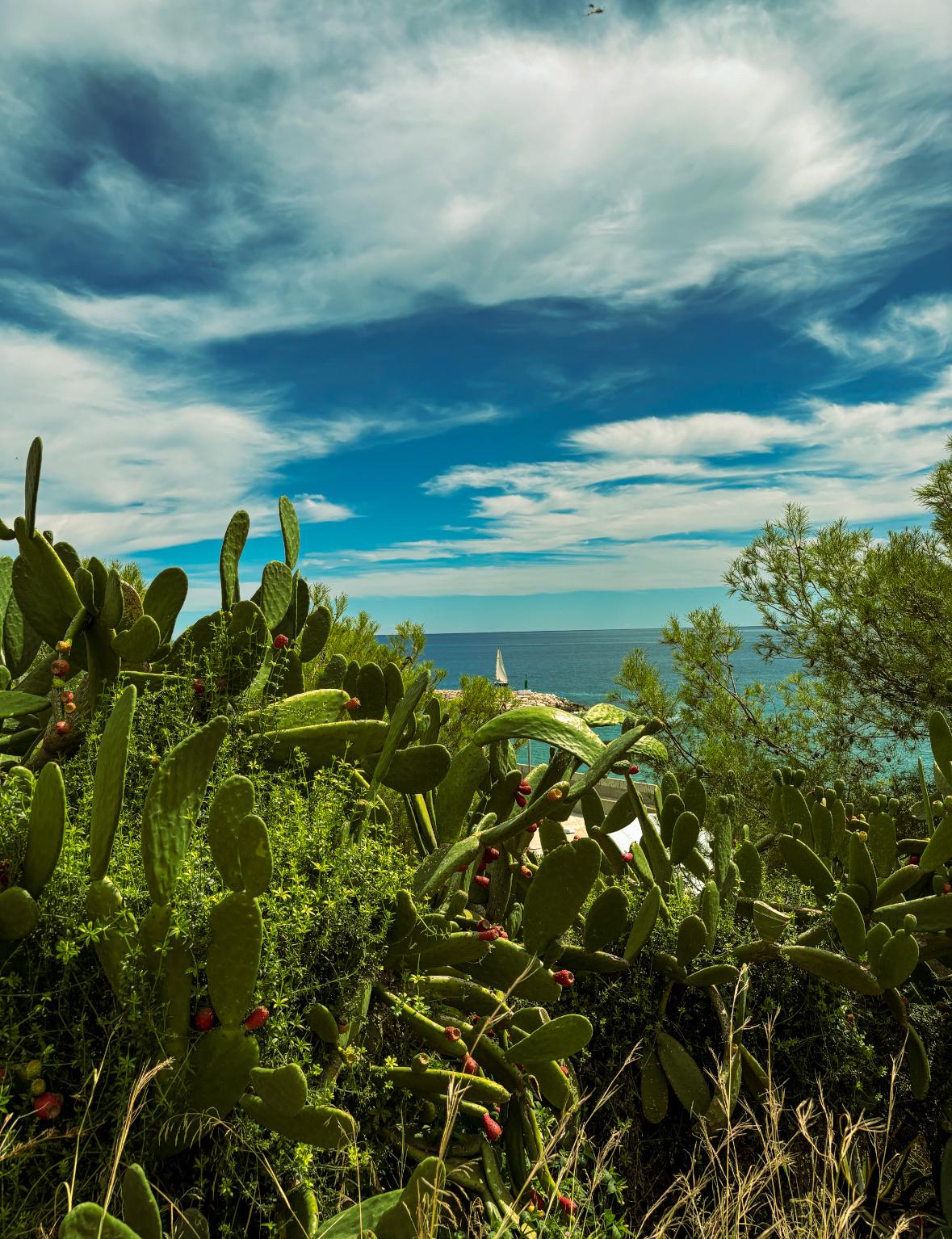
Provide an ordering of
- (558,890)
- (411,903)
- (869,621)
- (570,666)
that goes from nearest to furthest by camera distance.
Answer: (411,903) < (558,890) < (869,621) < (570,666)

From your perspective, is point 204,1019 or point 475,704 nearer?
point 204,1019

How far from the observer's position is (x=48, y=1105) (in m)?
0.92

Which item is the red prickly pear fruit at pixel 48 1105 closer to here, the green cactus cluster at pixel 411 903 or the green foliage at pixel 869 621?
the green cactus cluster at pixel 411 903

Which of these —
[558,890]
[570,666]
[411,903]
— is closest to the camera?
[411,903]

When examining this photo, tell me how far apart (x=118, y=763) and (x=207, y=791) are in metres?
0.28

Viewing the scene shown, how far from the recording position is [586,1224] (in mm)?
1434

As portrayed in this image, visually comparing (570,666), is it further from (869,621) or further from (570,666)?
(869,621)

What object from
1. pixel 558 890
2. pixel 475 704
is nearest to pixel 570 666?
pixel 475 704

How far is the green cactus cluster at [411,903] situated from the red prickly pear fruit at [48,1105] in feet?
0.38

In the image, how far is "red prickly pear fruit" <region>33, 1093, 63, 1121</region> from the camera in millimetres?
921

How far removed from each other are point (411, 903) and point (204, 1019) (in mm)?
324

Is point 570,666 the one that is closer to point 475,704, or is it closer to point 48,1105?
point 475,704

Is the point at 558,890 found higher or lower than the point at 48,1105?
higher

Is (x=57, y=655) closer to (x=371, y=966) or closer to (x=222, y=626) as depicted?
(x=222, y=626)
